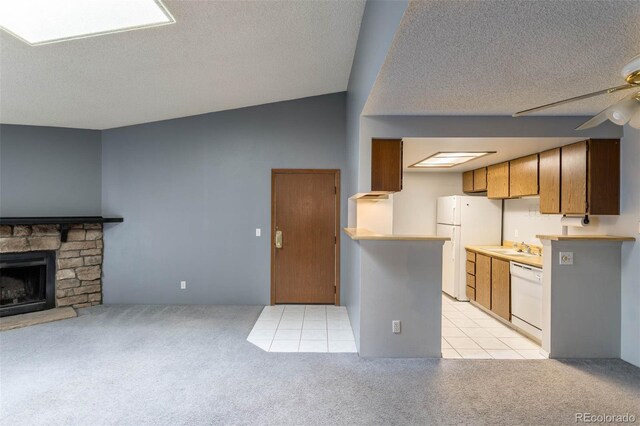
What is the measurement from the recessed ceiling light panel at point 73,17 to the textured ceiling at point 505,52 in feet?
5.80

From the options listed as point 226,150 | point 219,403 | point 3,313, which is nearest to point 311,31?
point 226,150

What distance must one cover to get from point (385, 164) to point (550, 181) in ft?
6.28

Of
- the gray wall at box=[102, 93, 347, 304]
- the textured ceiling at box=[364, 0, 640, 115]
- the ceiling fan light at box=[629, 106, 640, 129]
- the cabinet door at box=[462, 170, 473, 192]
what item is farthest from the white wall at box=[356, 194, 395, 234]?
the ceiling fan light at box=[629, 106, 640, 129]

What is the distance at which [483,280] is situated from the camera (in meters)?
4.32

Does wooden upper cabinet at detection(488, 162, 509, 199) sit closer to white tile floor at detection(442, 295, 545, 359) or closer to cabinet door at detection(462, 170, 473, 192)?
cabinet door at detection(462, 170, 473, 192)

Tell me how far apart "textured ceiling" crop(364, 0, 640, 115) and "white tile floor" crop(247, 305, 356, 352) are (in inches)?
92.0

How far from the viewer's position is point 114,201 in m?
4.54

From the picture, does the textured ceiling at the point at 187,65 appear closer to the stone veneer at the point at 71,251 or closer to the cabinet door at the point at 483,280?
the stone veneer at the point at 71,251

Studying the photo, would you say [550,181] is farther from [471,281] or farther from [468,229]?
[471,281]

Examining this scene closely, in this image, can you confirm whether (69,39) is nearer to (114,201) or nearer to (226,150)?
(226,150)

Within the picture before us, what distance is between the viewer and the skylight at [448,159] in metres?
3.81

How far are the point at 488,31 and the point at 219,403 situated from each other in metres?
2.76

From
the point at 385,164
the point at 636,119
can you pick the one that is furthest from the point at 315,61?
the point at 636,119

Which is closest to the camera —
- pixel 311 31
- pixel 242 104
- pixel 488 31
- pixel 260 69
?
pixel 488 31
